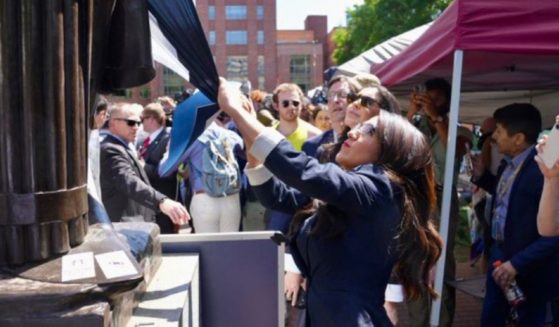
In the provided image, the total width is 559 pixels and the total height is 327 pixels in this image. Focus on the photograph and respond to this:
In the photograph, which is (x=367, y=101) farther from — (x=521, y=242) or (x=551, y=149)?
(x=521, y=242)

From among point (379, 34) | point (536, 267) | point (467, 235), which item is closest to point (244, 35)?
point (379, 34)

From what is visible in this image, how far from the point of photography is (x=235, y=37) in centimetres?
7288

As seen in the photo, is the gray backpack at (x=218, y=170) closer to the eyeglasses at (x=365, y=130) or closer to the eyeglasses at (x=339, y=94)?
the eyeglasses at (x=339, y=94)

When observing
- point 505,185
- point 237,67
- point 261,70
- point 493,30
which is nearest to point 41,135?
point 493,30

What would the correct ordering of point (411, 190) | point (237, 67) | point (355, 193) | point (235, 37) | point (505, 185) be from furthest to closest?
1. point (235, 37)
2. point (237, 67)
3. point (505, 185)
4. point (411, 190)
5. point (355, 193)

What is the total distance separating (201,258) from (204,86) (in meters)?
0.75

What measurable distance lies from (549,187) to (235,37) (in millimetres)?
72530

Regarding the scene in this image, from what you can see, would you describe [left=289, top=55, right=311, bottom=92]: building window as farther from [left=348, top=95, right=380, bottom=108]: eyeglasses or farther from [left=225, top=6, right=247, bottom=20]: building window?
[left=348, top=95, right=380, bottom=108]: eyeglasses

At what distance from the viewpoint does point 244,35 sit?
7231 centimetres

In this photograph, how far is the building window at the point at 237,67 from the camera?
67.7 metres

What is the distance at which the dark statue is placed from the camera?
1320 mm

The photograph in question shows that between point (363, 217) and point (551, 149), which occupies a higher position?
point (551, 149)

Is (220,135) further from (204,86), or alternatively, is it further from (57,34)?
(57,34)

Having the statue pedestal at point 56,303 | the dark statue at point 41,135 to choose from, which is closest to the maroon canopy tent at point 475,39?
the dark statue at point 41,135
